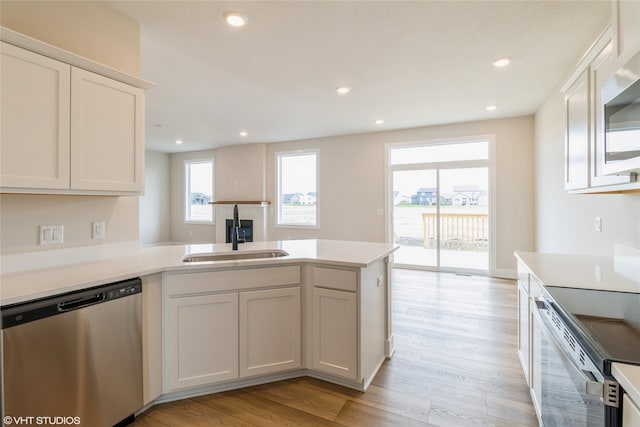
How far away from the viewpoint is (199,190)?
8047mm

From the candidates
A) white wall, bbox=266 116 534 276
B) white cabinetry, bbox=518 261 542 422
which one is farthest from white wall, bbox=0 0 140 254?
white wall, bbox=266 116 534 276

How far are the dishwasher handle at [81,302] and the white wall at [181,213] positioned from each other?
6.53 metres

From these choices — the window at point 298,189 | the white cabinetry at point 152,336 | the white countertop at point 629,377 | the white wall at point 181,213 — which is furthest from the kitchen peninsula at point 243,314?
the white wall at point 181,213

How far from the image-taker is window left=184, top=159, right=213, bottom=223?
7.93 metres

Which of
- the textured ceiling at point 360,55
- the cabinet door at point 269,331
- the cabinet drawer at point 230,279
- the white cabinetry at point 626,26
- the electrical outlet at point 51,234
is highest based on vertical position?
the textured ceiling at point 360,55

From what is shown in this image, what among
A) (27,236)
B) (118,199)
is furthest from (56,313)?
(118,199)

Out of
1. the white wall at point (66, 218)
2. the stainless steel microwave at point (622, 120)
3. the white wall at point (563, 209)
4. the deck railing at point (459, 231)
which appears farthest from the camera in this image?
the deck railing at point (459, 231)

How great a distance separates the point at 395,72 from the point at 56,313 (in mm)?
3327

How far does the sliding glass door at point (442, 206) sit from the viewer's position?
203 inches

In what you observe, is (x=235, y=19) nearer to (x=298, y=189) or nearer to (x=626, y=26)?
(x=626, y=26)

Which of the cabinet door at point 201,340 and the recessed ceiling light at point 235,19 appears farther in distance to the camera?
the recessed ceiling light at point 235,19

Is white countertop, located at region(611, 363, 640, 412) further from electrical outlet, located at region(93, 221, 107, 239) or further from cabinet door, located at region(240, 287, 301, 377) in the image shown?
electrical outlet, located at region(93, 221, 107, 239)

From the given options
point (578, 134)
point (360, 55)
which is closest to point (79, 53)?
point (360, 55)

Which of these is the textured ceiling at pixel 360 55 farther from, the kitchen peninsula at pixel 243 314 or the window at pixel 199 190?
the window at pixel 199 190
